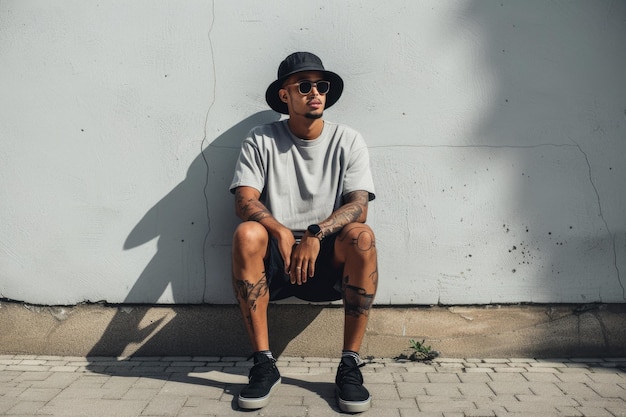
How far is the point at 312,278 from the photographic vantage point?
10.8 feet

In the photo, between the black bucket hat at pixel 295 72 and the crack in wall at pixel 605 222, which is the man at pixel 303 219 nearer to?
the black bucket hat at pixel 295 72

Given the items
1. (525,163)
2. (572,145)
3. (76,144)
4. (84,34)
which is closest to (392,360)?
(525,163)

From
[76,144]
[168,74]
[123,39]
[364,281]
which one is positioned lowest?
[364,281]

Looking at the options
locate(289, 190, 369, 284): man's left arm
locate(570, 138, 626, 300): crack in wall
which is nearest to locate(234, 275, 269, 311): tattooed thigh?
locate(289, 190, 369, 284): man's left arm

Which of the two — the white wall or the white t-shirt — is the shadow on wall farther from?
the white t-shirt

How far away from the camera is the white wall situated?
3.65 metres

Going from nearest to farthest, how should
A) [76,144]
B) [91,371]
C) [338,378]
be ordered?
1. [338,378]
2. [91,371]
3. [76,144]

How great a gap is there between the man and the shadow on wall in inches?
14.3

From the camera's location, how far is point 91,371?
345 cm

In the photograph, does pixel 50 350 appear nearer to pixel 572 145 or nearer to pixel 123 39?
pixel 123 39

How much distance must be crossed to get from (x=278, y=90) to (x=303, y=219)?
0.80 meters

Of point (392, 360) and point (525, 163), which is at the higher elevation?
point (525, 163)

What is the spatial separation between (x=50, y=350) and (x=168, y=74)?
6.33 ft

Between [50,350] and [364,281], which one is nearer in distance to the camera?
[364,281]
